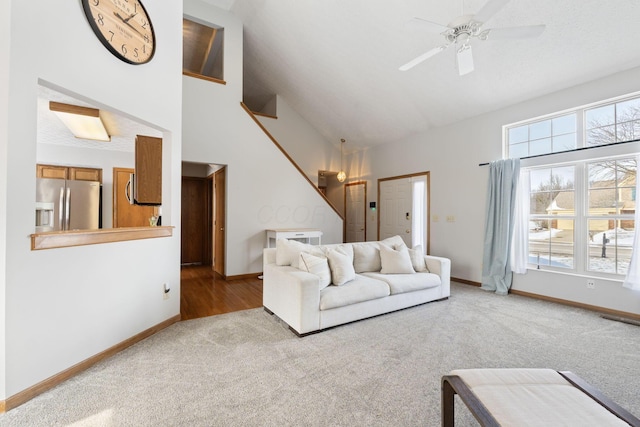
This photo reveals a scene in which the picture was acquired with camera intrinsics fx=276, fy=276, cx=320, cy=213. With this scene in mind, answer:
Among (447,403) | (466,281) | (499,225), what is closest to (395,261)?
(499,225)

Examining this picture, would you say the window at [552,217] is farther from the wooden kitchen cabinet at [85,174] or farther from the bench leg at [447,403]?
the wooden kitchen cabinet at [85,174]

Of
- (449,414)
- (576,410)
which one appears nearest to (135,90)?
(449,414)

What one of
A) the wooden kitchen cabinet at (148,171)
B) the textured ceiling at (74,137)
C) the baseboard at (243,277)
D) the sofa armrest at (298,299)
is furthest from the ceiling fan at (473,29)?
the baseboard at (243,277)

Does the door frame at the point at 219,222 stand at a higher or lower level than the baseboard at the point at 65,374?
higher

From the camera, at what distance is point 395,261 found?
11.9ft

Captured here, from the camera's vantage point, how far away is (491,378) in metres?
1.37

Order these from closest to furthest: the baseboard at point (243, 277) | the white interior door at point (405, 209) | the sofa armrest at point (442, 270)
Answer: the sofa armrest at point (442, 270) < the baseboard at point (243, 277) < the white interior door at point (405, 209)

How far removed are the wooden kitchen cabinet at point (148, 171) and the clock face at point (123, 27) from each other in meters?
0.85

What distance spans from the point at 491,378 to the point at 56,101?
482cm

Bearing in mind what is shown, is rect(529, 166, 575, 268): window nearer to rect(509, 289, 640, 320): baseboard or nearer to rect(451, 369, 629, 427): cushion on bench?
rect(509, 289, 640, 320): baseboard

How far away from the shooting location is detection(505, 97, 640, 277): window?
11.0 ft

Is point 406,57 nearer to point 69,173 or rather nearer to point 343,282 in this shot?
point 343,282

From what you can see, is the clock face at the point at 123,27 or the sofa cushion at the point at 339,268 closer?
the clock face at the point at 123,27

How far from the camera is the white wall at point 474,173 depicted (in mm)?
3424
